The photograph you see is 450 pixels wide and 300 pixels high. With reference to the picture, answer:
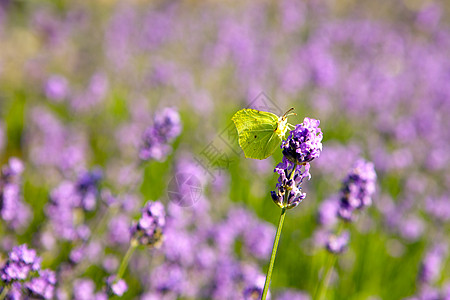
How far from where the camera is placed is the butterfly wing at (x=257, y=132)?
7.06 feet

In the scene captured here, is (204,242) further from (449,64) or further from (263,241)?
(449,64)

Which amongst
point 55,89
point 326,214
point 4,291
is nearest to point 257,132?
point 4,291

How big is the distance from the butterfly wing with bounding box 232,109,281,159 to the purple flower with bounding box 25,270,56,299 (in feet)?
3.60

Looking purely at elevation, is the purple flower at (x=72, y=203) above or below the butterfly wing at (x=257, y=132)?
below

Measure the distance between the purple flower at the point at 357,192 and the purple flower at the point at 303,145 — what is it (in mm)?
791

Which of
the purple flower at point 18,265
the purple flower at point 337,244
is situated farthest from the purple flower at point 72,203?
the purple flower at point 337,244

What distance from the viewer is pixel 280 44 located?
9078 mm

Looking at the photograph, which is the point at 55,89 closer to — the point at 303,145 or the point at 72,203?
the point at 72,203

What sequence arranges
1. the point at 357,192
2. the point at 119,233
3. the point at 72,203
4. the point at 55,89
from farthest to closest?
the point at 55,89 → the point at 119,233 → the point at 72,203 → the point at 357,192

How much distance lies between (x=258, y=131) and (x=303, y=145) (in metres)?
0.58

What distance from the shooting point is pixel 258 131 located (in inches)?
86.4

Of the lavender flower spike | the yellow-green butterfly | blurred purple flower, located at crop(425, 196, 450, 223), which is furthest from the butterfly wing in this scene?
blurred purple flower, located at crop(425, 196, 450, 223)

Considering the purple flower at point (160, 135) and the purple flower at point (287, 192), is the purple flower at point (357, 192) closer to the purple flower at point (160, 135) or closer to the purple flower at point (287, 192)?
the purple flower at point (287, 192)

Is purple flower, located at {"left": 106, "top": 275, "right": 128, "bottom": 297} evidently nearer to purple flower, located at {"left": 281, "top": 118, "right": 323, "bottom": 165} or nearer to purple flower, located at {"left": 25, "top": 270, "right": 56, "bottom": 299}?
purple flower, located at {"left": 25, "top": 270, "right": 56, "bottom": 299}
